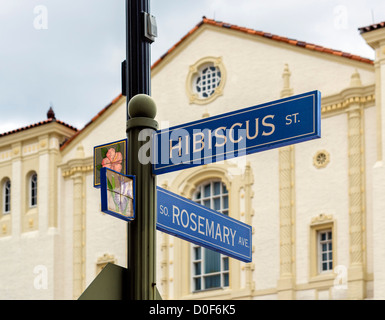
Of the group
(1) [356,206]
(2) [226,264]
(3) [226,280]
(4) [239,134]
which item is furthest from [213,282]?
(4) [239,134]

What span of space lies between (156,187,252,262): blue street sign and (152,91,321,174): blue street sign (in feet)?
1.27

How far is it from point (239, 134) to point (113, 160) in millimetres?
1013

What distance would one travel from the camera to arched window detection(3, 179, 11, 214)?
104ft

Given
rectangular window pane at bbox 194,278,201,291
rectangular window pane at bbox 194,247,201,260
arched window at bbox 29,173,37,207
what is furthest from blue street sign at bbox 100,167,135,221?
arched window at bbox 29,173,37,207

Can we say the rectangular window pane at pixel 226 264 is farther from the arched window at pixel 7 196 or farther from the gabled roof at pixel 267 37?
the arched window at pixel 7 196

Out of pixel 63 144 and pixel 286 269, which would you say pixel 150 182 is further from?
pixel 63 144

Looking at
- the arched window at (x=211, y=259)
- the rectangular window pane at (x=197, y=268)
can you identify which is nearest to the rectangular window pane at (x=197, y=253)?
the arched window at (x=211, y=259)

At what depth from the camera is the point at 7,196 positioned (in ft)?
105

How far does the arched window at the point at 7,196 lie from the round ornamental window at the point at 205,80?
7.65 m

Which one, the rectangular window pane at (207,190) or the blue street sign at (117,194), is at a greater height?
the rectangular window pane at (207,190)

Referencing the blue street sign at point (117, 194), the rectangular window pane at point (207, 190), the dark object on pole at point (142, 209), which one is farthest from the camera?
the rectangular window pane at point (207, 190)

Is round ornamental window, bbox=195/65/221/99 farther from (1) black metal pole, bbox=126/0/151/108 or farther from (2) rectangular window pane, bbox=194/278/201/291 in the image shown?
(1) black metal pole, bbox=126/0/151/108

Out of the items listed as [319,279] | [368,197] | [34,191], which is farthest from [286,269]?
[34,191]

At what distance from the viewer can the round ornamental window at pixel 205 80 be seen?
27.8 metres
